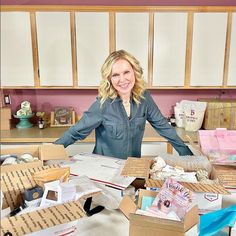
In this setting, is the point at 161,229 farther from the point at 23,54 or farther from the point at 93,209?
the point at 23,54

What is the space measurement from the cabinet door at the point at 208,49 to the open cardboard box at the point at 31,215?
1.81m

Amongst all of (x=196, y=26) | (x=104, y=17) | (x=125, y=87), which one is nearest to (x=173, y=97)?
(x=196, y=26)

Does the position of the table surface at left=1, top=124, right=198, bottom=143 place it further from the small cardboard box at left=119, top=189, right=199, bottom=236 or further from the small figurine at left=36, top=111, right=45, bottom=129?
the small cardboard box at left=119, top=189, right=199, bottom=236

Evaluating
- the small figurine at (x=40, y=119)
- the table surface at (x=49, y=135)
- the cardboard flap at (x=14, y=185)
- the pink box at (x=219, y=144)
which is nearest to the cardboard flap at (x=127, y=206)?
the cardboard flap at (x=14, y=185)

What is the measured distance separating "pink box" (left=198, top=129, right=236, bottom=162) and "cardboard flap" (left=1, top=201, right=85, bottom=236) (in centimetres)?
65

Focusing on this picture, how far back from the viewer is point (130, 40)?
212 centimetres

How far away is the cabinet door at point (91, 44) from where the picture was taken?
2084 mm

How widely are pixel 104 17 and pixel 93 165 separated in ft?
4.89

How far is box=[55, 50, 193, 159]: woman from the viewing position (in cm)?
122

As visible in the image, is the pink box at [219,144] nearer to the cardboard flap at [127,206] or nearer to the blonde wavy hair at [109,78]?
the blonde wavy hair at [109,78]

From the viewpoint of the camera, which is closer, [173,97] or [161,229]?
[161,229]

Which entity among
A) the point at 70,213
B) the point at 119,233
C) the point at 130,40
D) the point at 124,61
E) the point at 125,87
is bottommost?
the point at 119,233

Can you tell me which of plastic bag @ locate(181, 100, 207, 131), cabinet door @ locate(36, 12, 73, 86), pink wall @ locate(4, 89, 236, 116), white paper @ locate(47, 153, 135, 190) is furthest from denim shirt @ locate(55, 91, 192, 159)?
pink wall @ locate(4, 89, 236, 116)
